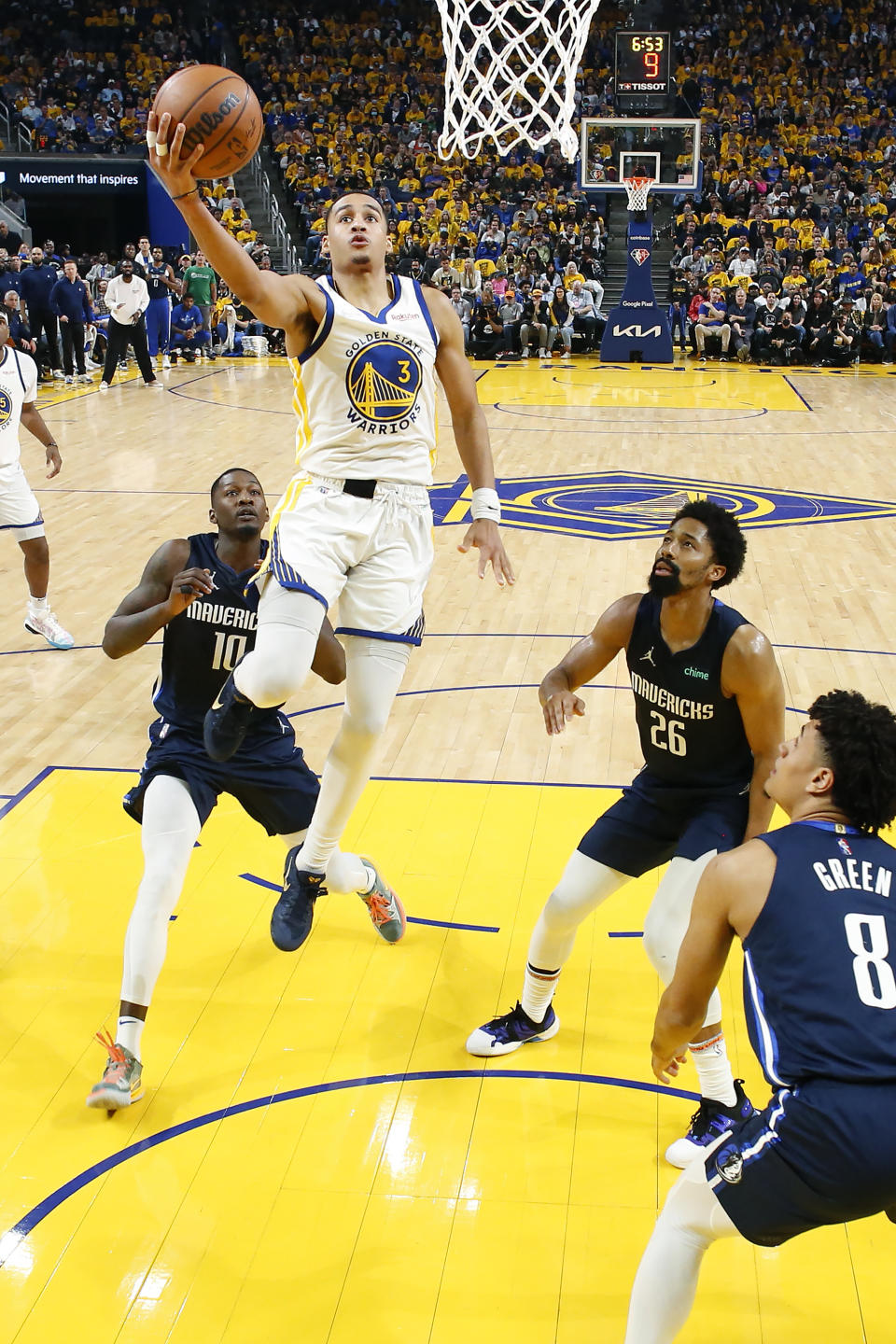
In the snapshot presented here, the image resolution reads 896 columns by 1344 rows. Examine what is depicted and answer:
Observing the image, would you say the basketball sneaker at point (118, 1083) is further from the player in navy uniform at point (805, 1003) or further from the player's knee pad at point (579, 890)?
the player in navy uniform at point (805, 1003)

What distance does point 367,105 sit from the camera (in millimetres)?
29250

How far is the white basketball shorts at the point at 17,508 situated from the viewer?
776 centimetres

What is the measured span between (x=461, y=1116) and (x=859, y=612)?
5.61 m

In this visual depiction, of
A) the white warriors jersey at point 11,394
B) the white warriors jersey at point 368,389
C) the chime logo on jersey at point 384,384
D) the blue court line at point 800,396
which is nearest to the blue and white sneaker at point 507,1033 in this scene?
the white warriors jersey at point 368,389

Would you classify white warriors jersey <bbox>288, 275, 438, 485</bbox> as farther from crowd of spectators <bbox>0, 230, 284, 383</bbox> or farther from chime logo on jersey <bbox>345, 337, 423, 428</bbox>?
crowd of spectators <bbox>0, 230, 284, 383</bbox>

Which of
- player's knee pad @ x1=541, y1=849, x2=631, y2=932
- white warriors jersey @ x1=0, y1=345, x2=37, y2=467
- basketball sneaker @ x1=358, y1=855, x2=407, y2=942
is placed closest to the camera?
player's knee pad @ x1=541, y1=849, x2=631, y2=932

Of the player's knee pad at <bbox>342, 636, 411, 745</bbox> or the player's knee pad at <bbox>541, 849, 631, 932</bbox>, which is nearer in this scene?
the player's knee pad at <bbox>541, 849, 631, 932</bbox>

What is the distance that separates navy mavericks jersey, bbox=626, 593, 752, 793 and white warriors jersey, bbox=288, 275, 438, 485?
895 millimetres

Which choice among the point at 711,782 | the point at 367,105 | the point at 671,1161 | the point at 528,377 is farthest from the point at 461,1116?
the point at 367,105

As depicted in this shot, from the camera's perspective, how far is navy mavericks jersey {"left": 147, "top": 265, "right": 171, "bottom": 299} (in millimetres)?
20328

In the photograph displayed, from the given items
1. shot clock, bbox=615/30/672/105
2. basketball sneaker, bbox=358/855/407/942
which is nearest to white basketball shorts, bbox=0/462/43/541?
basketball sneaker, bbox=358/855/407/942

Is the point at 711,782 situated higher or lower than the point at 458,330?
lower

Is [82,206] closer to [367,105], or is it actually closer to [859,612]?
[367,105]

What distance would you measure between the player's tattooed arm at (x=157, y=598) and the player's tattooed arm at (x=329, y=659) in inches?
17.0
